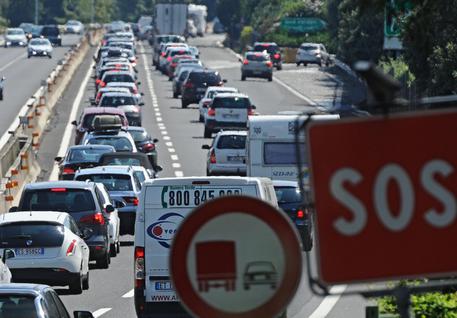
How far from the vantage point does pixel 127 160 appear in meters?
37.5

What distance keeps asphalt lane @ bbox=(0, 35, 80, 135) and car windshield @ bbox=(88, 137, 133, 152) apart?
15.1 meters

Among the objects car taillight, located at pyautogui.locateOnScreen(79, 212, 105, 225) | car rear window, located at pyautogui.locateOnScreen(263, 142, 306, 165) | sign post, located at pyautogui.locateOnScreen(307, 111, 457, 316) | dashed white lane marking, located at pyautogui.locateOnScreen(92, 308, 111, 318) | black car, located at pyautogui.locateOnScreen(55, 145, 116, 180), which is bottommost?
black car, located at pyautogui.locateOnScreen(55, 145, 116, 180)

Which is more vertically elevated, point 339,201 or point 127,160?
point 339,201

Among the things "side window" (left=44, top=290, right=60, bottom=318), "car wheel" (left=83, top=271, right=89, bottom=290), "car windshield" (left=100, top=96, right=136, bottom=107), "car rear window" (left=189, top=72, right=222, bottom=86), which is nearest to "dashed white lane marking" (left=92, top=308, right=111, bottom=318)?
"car wheel" (left=83, top=271, right=89, bottom=290)

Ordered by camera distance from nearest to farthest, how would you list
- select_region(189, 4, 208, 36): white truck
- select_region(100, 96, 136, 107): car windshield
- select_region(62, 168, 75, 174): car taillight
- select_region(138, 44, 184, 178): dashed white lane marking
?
select_region(62, 168, 75, 174): car taillight
select_region(138, 44, 184, 178): dashed white lane marking
select_region(100, 96, 136, 107): car windshield
select_region(189, 4, 208, 36): white truck

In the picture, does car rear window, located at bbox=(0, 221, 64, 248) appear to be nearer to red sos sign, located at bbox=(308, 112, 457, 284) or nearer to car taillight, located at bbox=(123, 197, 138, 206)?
car taillight, located at bbox=(123, 197, 138, 206)

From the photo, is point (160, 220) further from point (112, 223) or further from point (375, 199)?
point (375, 199)

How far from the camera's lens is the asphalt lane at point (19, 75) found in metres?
67.8

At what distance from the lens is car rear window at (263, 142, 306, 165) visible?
35828 mm

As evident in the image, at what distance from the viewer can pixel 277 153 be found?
35.9m

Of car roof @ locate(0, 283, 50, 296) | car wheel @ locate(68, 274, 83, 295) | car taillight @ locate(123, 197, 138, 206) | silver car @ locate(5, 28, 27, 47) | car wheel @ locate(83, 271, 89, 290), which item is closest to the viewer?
car roof @ locate(0, 283, 50, 296)

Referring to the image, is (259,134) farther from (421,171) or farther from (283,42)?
(283,42)

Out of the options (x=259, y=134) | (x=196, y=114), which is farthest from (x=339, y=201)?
(x=196, y=114)

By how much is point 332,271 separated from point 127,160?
31838 millimetres
